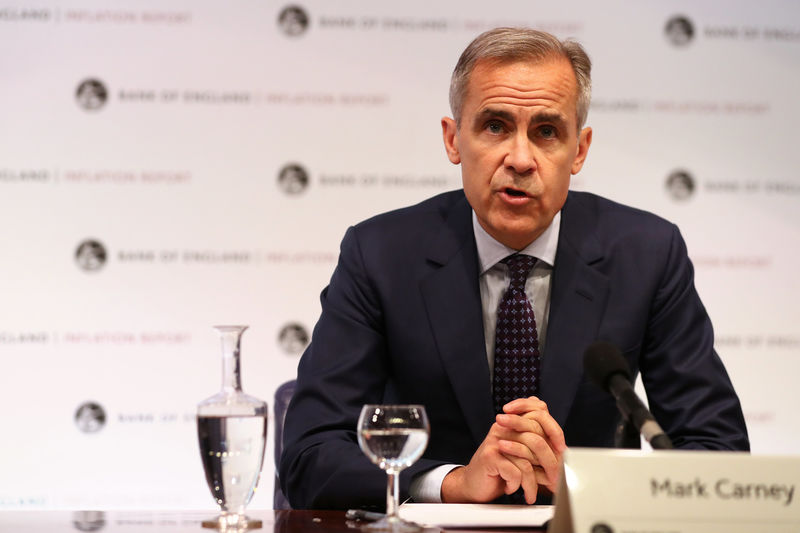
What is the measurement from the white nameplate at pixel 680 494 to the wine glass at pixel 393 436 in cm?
34

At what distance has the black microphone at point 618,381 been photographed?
137cm

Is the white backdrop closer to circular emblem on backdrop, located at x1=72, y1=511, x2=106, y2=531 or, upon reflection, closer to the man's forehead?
the man's forehead

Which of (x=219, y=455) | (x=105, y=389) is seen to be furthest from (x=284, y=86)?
(x=219, y=455)

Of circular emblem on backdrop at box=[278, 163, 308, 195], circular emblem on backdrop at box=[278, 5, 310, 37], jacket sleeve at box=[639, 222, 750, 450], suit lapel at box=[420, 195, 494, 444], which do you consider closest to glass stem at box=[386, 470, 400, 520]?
suit lapel at box=[420, 195, 494, 444]

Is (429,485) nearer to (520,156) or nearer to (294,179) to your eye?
(520,156)

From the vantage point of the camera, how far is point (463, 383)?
2.25 meters

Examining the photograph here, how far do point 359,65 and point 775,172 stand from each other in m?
2.06

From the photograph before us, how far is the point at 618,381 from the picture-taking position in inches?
58.2

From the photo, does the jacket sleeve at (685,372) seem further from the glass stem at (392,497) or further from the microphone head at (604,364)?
the glass stem at (392,497)

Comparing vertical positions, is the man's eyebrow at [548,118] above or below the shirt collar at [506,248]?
above

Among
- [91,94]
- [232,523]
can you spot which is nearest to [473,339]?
[232,523]

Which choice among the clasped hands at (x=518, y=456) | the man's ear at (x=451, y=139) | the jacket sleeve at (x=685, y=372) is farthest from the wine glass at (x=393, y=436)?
the man's ear at (x=451, y=139)

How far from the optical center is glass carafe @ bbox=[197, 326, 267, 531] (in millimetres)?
1569

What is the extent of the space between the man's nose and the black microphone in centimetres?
77
